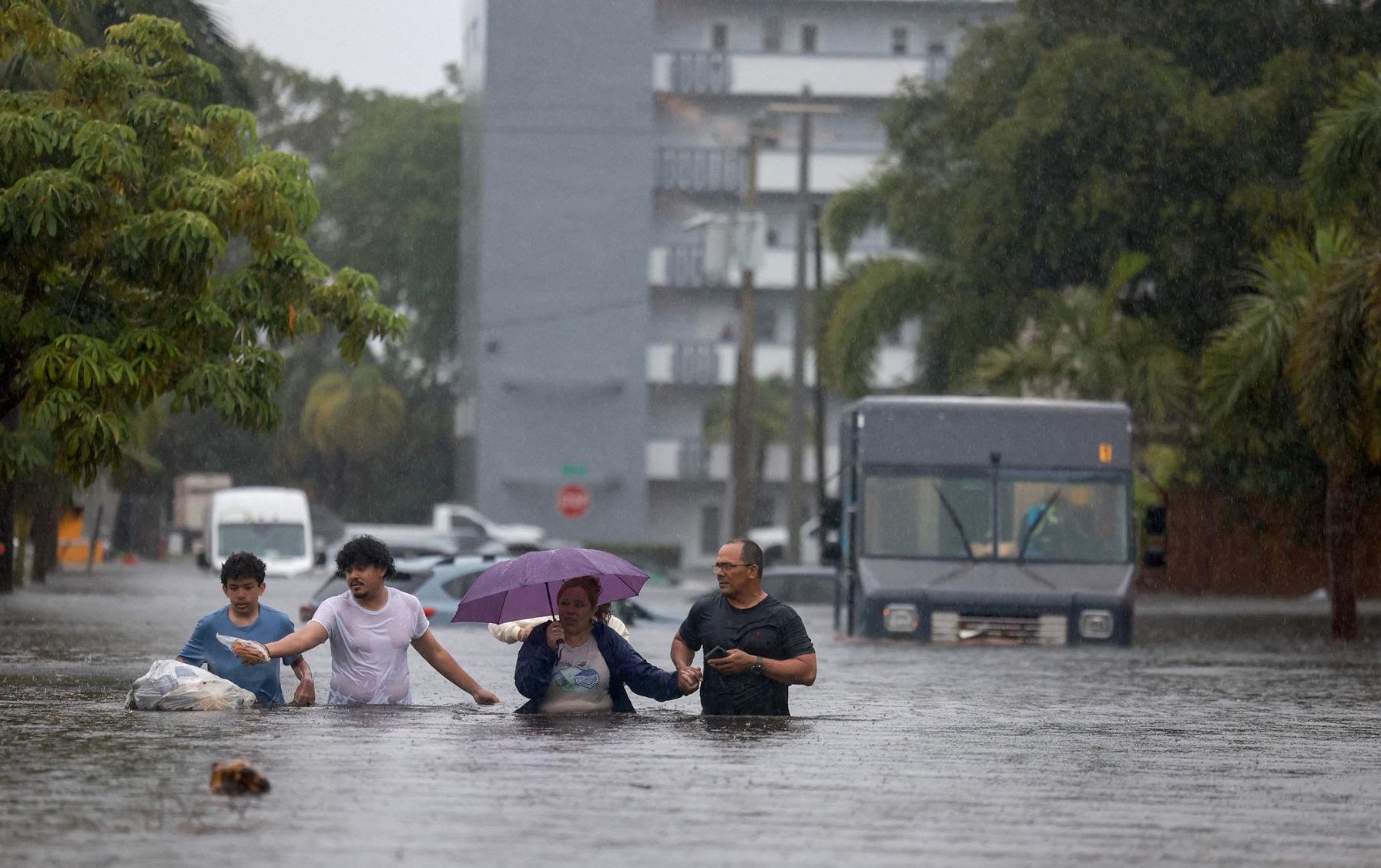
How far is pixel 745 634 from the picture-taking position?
12352mm

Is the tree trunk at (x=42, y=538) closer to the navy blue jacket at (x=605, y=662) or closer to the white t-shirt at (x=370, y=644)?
the white t-shirt at (x=370, y=644)

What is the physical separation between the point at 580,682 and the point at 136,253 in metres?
6.96

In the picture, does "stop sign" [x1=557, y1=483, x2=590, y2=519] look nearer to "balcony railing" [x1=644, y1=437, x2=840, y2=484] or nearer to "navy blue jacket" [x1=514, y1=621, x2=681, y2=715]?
"balcony railing" [x1=644, y1=437, x2=840, y2=484]

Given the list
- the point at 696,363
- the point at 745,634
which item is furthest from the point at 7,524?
the point at 696,363

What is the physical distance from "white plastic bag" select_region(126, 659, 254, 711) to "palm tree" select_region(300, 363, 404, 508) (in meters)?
65.4

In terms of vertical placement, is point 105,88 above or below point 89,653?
above

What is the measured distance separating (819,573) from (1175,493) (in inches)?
426

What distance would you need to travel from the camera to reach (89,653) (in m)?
21.2

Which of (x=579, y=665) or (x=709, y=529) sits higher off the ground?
(x=579, y=665)

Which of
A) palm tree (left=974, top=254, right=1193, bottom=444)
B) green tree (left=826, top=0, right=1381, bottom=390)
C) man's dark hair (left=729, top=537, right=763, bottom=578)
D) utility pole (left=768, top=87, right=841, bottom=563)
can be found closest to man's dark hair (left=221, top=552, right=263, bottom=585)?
man's dark hair (left=729, top=537, right=763, bottom=578)

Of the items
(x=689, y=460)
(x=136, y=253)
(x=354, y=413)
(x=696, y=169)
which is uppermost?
(x=696, y=169)

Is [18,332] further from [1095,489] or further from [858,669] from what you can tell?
[1095,489]

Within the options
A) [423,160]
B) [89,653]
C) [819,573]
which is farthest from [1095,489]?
[423,160]

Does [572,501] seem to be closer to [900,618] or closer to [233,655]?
[900,618]
